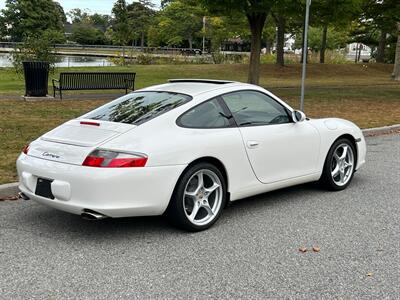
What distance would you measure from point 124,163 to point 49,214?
1468mm

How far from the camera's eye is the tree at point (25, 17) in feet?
266

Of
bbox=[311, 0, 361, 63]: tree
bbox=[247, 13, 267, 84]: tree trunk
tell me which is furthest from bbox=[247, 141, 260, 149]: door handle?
bbox=[247, 13, 267, 84]: tree trunk

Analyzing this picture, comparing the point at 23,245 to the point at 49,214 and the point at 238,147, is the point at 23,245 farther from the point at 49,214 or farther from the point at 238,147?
the point at 238,147

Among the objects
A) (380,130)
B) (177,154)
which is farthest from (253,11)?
(177,154)

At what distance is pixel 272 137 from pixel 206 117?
84 centimetres

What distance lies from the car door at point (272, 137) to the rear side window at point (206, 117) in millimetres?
166

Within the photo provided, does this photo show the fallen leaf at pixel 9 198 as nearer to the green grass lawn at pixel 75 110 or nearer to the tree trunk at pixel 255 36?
the green grass lawn at pixel 75 110

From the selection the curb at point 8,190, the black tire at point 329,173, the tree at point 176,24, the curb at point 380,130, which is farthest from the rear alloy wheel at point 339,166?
the tree at point 176,24

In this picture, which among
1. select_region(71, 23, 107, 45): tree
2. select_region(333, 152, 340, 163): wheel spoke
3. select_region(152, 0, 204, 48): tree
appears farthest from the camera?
select_region(71, 23, 107, 45): tree

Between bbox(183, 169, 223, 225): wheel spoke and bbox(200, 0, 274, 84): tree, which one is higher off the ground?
bbox(200, 0, 274, 84): tree

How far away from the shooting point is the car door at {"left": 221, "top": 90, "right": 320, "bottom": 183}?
5.41m

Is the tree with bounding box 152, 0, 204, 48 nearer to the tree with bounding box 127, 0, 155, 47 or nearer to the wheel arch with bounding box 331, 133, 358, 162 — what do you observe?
the tree with bounding box 127, 0, 155, 47

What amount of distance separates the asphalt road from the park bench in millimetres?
9935

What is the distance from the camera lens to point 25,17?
8338 centimetres
